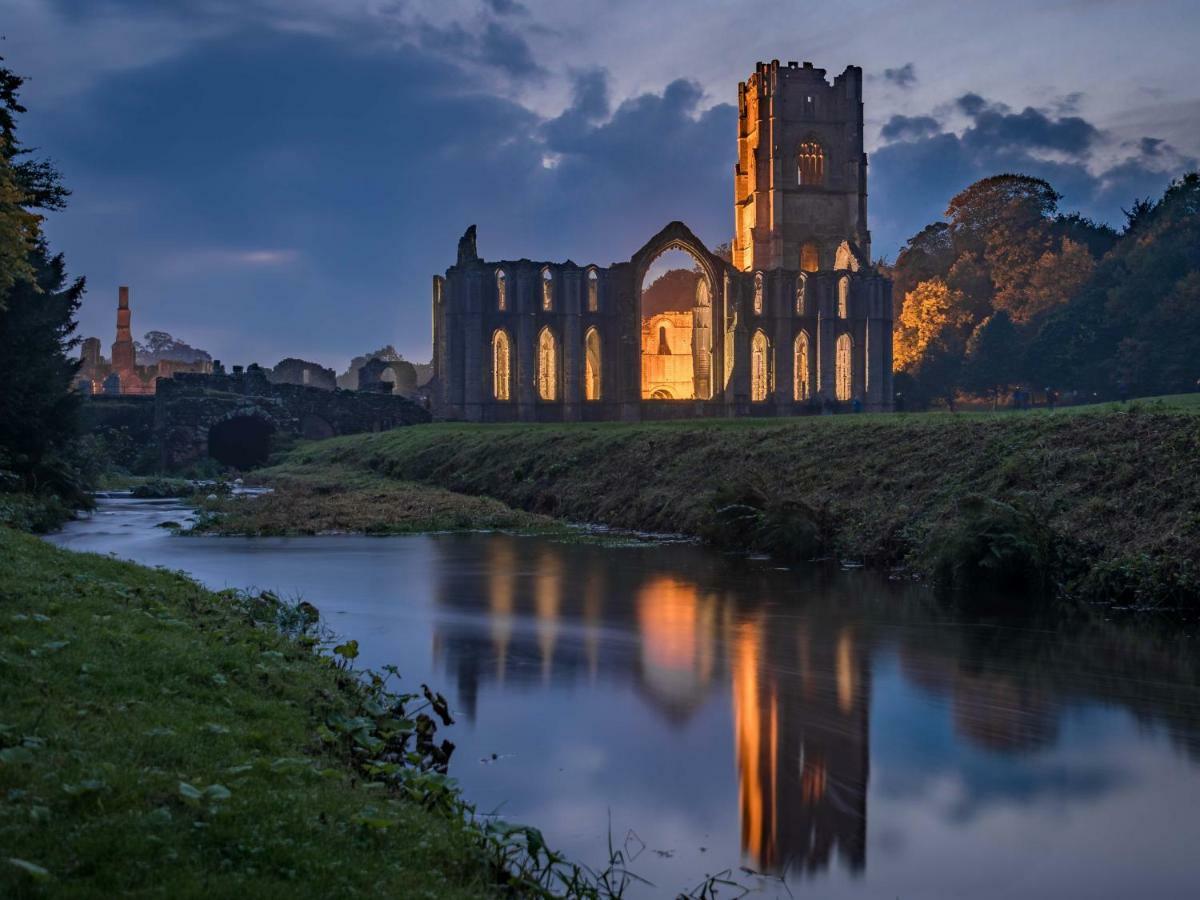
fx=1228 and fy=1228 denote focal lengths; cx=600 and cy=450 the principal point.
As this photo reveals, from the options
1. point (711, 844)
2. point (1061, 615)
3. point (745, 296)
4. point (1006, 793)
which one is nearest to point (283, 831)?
point (711, 844)

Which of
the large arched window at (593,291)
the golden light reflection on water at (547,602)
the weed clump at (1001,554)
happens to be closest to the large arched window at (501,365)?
the large arched window at (593,291)

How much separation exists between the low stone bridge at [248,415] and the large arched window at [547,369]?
26.0 feet

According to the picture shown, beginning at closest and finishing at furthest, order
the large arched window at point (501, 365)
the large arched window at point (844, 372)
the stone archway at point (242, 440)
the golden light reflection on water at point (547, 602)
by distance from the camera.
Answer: the golden light reflection on water at point (547, 602)
the stone archway at point (242, 440)
the large arched window at point (501, 365)
the large arched window at point (844, 372)

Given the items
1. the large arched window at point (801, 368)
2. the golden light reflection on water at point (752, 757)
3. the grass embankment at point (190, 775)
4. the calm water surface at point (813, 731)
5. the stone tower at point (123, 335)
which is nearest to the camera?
the grass embankment at point (190, 775)

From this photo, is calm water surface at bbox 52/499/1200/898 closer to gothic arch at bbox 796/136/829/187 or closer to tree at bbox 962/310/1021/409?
tree at bbox 962/310/1021/409

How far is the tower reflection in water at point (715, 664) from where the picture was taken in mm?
7127

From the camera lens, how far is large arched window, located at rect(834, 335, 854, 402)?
230 ft

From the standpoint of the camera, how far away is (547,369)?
68.3m

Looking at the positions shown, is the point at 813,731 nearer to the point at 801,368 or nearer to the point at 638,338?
the point at 638,338

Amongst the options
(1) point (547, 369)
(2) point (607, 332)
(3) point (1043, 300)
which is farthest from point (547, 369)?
(3) point (1043, 300)

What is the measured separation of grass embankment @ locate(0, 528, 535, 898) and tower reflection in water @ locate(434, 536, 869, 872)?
1822mm

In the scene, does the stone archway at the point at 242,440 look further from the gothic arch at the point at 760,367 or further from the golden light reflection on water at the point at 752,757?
the golden light reflection on water at the point at 752,757

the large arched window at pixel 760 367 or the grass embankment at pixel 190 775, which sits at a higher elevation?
the large arched window at pixel 760 367

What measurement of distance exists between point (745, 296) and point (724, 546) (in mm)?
48733
